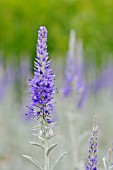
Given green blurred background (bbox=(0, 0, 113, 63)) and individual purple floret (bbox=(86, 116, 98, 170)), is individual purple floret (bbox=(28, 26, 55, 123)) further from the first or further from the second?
green blurred background (bbox=(0, 0, 113, 63))

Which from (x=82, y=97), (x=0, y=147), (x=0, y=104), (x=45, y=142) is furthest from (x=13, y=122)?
(x=45, y=142)

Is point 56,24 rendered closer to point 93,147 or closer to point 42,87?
point 42,87

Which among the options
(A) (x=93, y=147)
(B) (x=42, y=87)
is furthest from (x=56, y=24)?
(A) (x=93, y=147)

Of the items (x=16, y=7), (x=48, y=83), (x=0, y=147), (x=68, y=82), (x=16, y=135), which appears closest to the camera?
(x=48, y=83)

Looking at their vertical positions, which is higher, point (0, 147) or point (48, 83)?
point (48, 83)

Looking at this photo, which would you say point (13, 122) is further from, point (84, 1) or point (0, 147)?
point (84, 1)

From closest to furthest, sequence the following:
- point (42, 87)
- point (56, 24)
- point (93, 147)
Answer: point (93, 147)
point (42, 87)
point (56, 24)

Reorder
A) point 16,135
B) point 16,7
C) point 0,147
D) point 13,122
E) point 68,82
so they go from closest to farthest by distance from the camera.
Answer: point 68,82 → point 0,147 → point 16,135 → point 13,122 → point 16,7

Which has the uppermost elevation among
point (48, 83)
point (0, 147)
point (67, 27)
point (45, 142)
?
point (67, 27)
